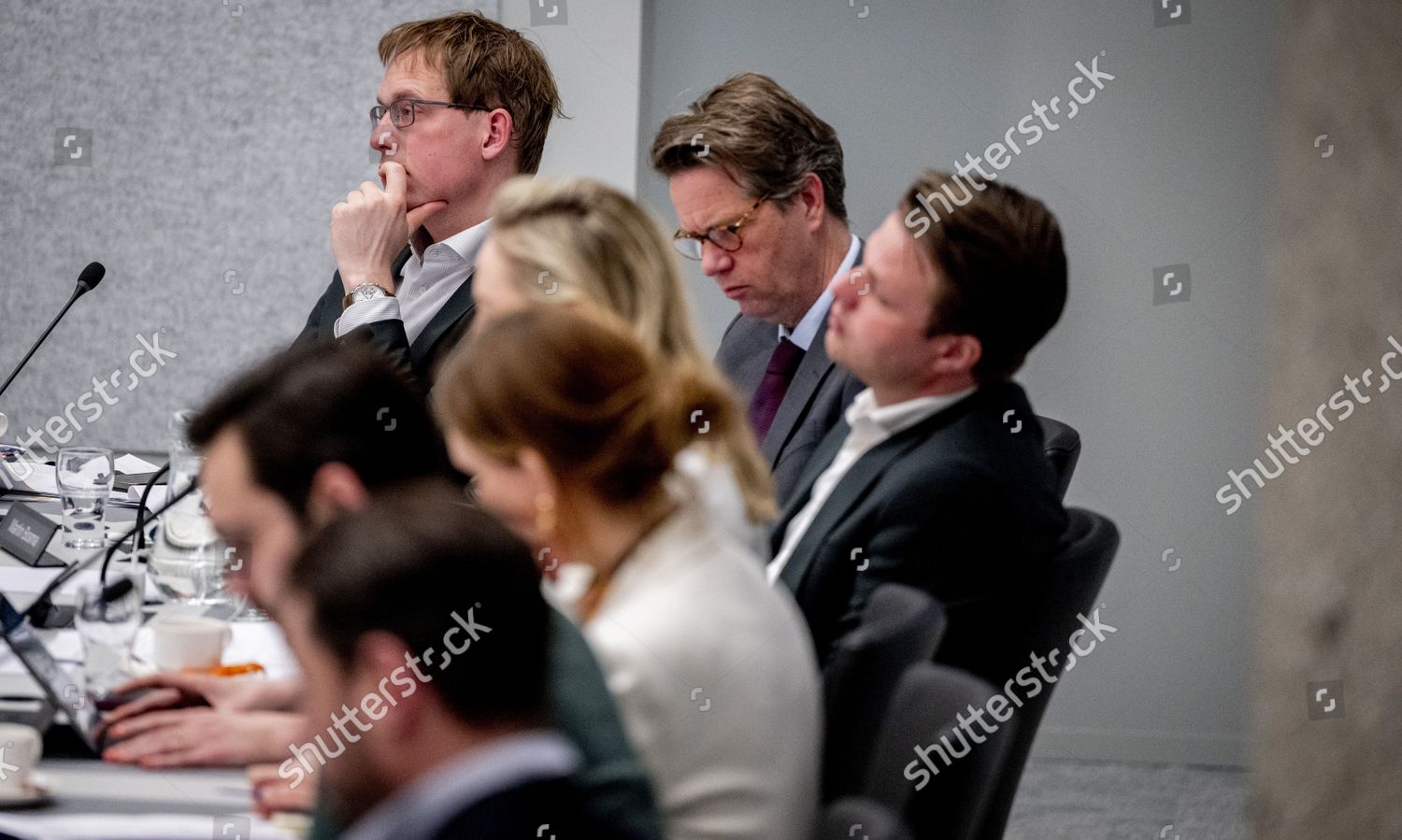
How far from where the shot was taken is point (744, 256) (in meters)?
2.30

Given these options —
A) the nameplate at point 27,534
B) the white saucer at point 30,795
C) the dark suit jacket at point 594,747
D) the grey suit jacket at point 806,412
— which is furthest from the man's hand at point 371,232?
the dark suit jacket at point 594,747

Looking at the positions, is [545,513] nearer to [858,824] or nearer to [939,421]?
[858,824]

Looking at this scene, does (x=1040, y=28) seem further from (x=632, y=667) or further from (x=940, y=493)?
(x=632, y=667)

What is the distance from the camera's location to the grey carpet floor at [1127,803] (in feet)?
9.49

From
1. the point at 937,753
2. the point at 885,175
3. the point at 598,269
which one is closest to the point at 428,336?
the point at 598,269

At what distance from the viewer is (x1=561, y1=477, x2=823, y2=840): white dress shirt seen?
1.10 m

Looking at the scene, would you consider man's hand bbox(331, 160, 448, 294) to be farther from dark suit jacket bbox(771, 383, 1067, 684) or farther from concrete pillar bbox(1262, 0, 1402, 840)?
concrete pillar bbox(1262, 0, 1402, 840)

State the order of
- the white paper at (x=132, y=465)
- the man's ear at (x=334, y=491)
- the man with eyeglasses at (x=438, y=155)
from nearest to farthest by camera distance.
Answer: the man's ear at (x=334, y=491), the man with eyeglasses at (x=438, y=155), the white paper at (x=132, y=465)

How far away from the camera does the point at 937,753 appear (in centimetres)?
113

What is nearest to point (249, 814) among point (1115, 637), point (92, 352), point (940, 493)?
point (940, 493)

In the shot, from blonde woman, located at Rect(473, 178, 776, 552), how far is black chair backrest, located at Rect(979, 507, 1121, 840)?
0.30 meters

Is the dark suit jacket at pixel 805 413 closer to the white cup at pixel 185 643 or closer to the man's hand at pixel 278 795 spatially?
the white cup at pixel 185 643

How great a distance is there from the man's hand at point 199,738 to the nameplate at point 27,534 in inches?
33.9

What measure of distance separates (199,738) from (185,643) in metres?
0.16
